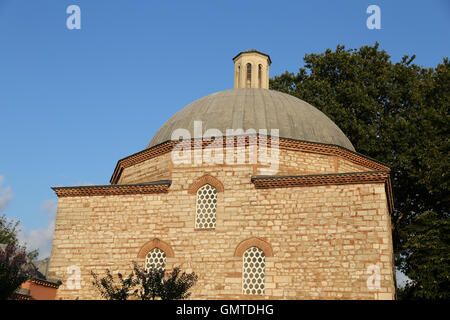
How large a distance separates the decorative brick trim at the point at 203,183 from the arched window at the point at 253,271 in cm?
203

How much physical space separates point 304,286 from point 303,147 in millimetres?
4496

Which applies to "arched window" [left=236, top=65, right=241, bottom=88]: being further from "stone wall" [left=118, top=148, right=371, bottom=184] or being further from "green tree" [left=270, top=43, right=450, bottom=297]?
"stone wall" [left=118, top=148, right=371, bottom=184]

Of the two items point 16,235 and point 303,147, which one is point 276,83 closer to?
point 303,147

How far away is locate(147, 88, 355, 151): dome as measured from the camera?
595 inches

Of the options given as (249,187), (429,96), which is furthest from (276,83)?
(249,187)

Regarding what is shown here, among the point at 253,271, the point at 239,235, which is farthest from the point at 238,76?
the point at 253,271

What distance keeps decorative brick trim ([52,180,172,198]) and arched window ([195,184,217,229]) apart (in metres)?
1.01

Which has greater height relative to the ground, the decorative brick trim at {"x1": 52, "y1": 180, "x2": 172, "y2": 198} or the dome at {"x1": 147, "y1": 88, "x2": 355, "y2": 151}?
the dome at {"x1": 147, "y1": 88, "x2": 355, "y2": 151}

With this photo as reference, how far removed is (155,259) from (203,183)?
243cm

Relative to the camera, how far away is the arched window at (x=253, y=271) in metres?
12.0

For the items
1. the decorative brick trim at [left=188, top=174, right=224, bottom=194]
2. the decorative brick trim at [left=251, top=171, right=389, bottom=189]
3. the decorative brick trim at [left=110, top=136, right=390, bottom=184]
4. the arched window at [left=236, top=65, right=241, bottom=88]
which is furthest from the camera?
the arched window at [left=236, top=65, right=241, bottom=88]

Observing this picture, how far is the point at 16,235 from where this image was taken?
29.5 m

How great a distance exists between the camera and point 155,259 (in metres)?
12.9

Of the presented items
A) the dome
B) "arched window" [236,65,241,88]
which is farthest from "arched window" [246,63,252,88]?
the dome
